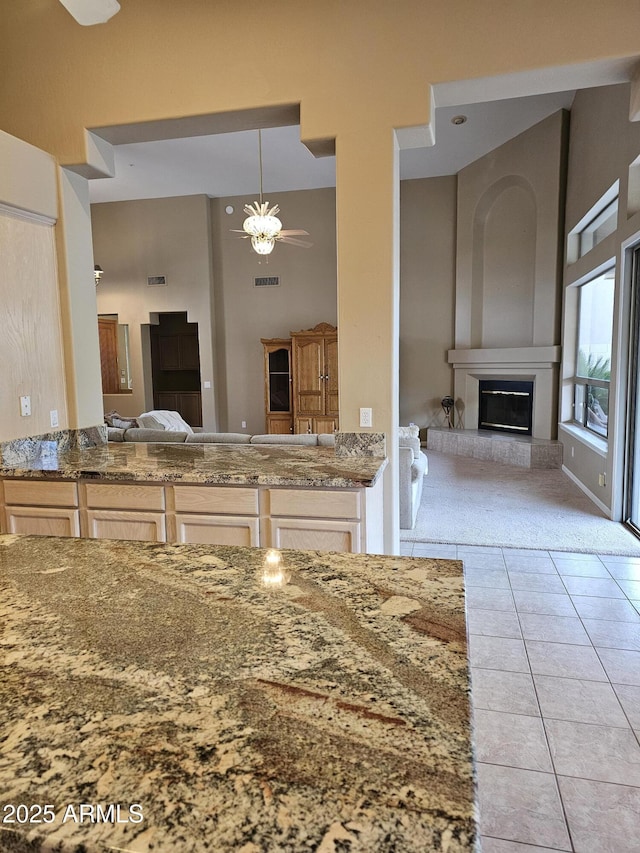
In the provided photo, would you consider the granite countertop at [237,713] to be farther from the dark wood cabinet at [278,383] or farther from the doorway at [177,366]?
the doorway at [177,366]

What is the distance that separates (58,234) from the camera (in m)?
3.30

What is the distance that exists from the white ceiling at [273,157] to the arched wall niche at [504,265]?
2.45 feet

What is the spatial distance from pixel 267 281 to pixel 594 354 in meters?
5.36

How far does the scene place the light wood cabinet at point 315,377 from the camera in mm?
8281

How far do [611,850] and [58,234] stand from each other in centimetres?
388

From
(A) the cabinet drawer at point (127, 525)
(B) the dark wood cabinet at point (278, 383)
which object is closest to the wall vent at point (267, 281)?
(B) the dark wood cabinet at point (278, 383)

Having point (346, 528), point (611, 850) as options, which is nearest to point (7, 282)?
point (346, 528)

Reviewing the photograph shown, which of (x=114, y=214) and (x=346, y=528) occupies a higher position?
(x=114, y=214)

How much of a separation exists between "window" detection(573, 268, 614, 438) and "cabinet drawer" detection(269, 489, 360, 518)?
352 centimetres

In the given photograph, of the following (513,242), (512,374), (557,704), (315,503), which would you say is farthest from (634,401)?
(513,242)

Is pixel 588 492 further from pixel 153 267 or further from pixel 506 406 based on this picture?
pixel 153 267

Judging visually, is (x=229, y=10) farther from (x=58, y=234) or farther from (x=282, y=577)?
(x=282, y=577)

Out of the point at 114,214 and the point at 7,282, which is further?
the point at 114,214

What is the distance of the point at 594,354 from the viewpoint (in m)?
5.79
